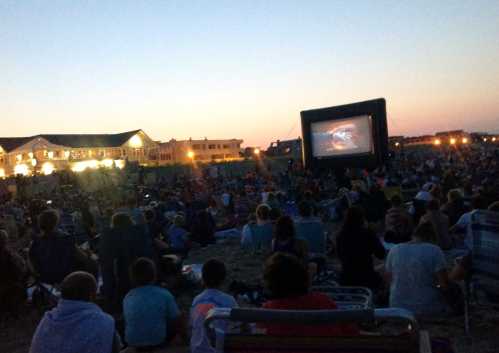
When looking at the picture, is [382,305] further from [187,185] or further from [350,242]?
[187,185]

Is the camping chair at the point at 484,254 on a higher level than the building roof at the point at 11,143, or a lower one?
lower

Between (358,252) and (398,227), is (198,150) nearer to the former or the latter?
(398,227)

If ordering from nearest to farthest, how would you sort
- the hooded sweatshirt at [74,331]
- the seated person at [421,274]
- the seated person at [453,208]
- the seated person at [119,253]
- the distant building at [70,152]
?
the hooded sweatshirt at [74,331] → the seated person at [421,274] → the seated person at [119,253] → the seated person at [453,208] → the distant building at [70,152]

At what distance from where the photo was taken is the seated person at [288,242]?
17.1 feet

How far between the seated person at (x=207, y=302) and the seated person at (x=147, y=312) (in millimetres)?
596

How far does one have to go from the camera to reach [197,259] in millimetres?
9438

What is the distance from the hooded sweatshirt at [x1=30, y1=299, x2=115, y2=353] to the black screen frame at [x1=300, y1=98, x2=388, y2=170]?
15.7 m

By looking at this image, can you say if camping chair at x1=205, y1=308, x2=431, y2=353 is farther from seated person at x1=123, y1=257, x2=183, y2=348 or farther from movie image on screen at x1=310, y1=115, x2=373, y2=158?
movie image on screen at x1=310, y1=115, x2=373, y2=158

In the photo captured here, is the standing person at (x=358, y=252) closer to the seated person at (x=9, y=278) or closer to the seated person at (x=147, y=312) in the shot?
the seated person at (x=147, y=312)

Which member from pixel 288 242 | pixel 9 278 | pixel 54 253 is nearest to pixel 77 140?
pixel 9 278

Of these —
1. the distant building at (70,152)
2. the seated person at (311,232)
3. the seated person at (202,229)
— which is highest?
the distant building at (70,152)

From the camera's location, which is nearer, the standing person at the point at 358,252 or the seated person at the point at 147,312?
the seated person at the point at 147,312

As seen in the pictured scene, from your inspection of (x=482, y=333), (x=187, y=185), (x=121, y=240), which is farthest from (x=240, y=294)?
(x=187, y=185)

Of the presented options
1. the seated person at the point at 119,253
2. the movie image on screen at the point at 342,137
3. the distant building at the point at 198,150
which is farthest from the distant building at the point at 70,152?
the seated person at the point at 119,253
